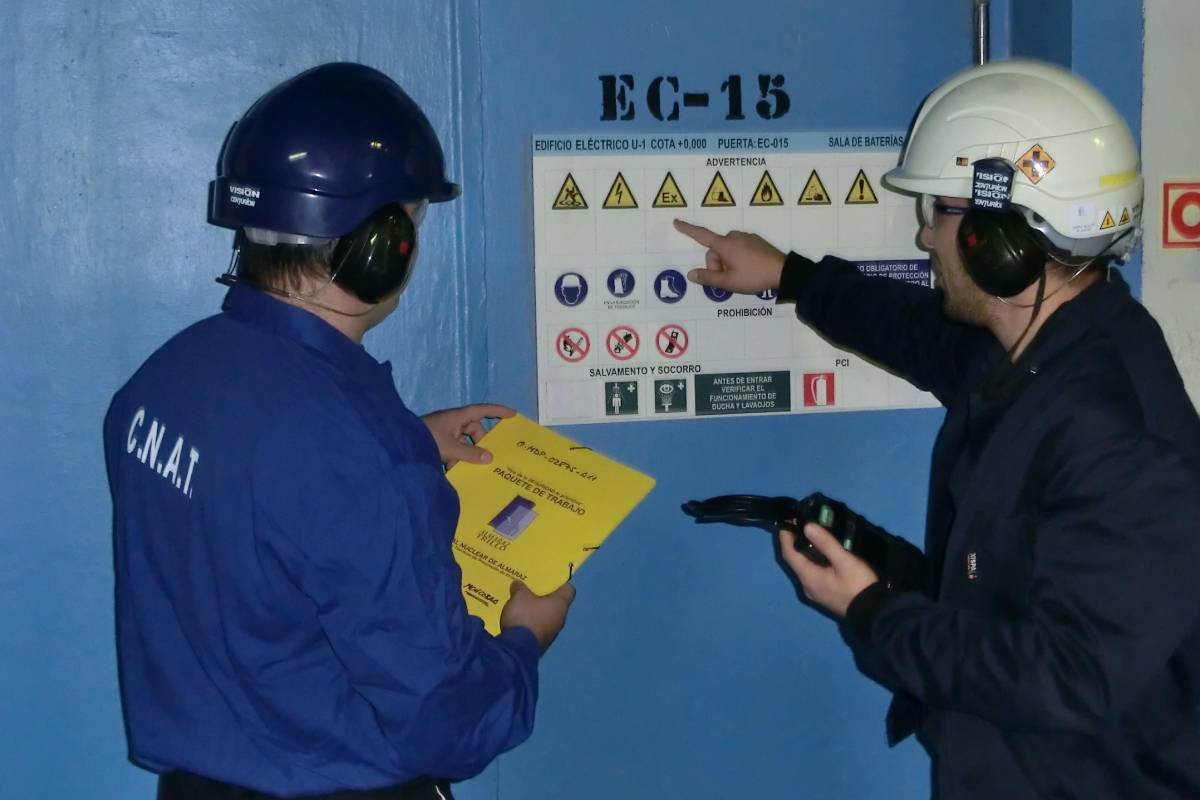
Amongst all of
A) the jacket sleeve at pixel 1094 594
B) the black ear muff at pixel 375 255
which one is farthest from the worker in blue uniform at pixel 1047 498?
the black ear muff at pixel 375 255

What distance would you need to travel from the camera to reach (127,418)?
4.60ft

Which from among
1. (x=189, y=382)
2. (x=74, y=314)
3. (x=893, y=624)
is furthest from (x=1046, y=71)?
(x=74, y=314)

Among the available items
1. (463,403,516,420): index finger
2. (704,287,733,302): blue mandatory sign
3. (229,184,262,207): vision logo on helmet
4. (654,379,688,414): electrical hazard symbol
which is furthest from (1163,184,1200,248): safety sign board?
(229,184,262,207): vision logo on helmet

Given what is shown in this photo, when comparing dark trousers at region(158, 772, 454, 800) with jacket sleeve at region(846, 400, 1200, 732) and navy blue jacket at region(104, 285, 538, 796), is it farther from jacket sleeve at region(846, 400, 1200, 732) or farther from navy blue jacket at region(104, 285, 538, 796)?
jacket sleeve at region(846, 400, 1200, 732)

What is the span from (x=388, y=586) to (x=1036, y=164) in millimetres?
924

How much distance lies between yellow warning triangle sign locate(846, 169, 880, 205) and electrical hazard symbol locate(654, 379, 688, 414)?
410 millimetres

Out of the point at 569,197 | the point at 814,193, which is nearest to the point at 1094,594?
the point at 814,193

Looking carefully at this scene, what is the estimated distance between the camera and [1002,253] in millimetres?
1430

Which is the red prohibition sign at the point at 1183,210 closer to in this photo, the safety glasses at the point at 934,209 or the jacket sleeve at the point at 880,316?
the jacket sleeve at the point at 880,316

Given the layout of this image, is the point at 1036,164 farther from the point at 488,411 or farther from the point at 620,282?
the point at 488,411

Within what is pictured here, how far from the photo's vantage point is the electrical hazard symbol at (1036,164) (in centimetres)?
144

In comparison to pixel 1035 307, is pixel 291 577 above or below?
below

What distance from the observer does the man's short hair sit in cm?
135

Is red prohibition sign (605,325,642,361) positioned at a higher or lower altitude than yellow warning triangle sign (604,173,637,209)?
lower
